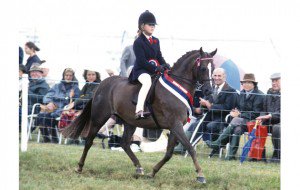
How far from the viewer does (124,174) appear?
412 inches

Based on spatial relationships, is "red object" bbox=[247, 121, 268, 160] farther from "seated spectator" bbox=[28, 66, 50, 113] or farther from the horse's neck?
"seated spectator" bbox=[28, 66, 50, 113]

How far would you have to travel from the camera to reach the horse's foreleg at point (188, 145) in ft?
31.3

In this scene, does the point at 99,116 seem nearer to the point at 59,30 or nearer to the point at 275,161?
the point at 275,161

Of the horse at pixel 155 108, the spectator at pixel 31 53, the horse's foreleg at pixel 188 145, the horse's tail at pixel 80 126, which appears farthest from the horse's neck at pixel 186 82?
the spectator at pixel 31 53

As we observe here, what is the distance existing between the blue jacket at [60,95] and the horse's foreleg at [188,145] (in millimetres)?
4942

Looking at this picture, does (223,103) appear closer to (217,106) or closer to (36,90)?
(217,106)

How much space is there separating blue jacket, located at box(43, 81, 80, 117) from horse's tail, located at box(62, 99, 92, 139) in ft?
9.99

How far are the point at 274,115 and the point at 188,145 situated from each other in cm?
289

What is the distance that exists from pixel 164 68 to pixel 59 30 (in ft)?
28.4

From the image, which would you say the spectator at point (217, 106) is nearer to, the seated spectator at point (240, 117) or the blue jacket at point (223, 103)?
the blue jacket at point (223, 103)

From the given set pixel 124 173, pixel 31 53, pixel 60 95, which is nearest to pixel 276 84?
pixel 124 173

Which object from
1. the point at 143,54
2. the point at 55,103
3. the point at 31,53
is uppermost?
the point at 31,53

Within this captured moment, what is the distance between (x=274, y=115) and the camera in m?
12.1

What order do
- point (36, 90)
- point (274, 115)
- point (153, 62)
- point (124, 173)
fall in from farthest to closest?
point (36, 90), point (274, 115), point (124, 173), point (153, 62)
